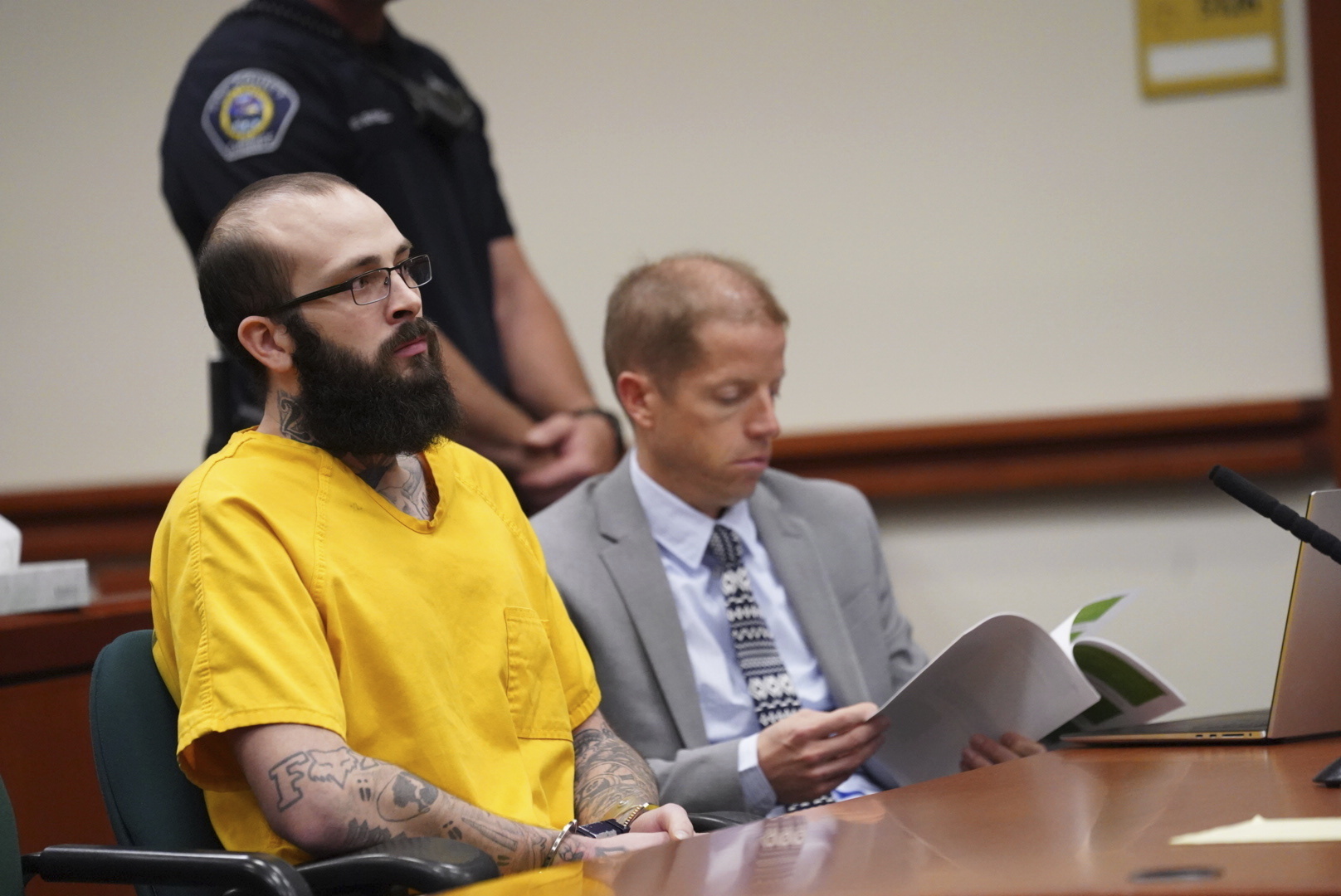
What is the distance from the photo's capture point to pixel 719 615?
185 cm

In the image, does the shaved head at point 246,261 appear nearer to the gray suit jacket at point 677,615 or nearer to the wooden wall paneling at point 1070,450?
the gray suit jacket at point 677,615

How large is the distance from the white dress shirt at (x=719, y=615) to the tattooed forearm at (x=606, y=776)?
0.29m

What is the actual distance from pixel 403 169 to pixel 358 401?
3.61 feet

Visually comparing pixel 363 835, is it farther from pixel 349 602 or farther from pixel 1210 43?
pixel 1210 43

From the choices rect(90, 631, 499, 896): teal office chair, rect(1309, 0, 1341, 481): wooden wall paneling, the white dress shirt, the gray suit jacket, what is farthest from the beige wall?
rect(90, 631, 499, 896): teal office chair

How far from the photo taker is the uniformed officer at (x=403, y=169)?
2.09 metres

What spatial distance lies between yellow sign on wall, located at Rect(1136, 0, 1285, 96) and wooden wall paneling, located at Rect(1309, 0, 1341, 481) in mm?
71

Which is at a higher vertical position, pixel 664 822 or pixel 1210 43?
pixel 1210 43

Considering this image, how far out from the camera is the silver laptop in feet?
3.99

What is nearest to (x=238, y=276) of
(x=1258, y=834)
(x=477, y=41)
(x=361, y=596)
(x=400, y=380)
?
(x=400, y=380)

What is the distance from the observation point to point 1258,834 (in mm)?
864

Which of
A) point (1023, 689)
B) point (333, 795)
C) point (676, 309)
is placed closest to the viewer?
point (333, 795)

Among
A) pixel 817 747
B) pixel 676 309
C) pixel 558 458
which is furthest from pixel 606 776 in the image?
pixel 558 458

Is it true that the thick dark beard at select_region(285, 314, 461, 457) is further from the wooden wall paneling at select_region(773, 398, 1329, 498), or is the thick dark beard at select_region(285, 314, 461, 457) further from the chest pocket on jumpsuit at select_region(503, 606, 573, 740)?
the wooden wall paneling at select_region(773, 398, 1329, 498)
